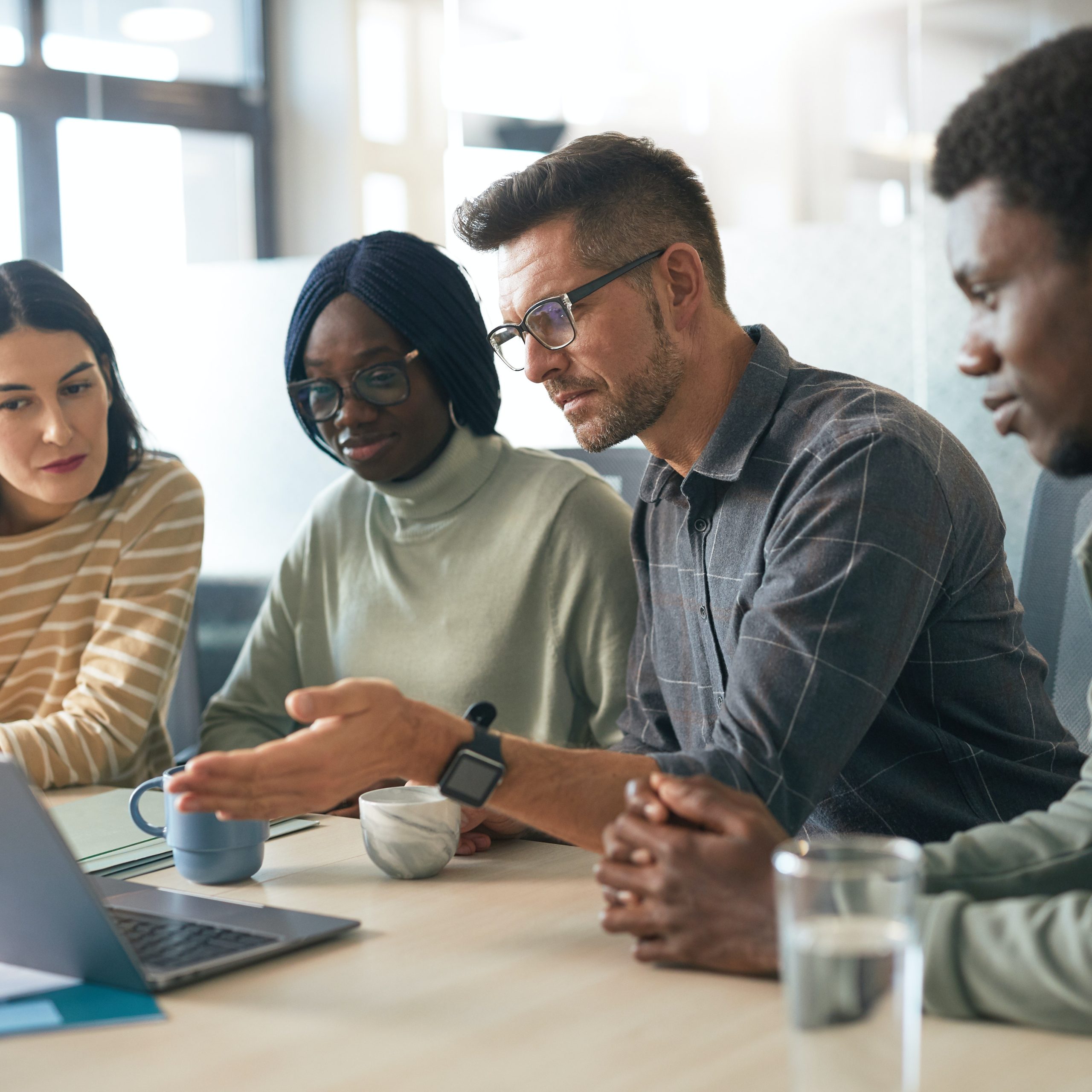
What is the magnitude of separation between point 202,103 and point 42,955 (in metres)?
3.59

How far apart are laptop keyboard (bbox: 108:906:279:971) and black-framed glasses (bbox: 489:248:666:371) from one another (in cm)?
81

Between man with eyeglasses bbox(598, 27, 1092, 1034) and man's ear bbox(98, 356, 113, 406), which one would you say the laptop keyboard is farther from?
man's ear bbox(98, 356, 113, 406)

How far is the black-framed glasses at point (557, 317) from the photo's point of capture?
1556 millimetres

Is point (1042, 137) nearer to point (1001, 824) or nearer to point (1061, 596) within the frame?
point (1001, 824)

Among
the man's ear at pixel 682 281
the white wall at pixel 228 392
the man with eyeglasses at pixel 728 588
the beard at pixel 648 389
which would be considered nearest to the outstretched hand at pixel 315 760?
the man with eyeglasses at pixel 728 588

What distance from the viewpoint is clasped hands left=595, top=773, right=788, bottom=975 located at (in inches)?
36.5

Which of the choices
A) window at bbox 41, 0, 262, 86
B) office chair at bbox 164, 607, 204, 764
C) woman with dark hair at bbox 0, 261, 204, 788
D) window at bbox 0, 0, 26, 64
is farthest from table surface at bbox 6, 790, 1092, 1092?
window at bbox 41, 0, 262, 86

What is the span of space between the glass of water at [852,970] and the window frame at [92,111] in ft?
11.0

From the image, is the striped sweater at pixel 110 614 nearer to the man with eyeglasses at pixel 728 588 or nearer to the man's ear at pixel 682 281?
the man with eyeglasses at pixel 728 588

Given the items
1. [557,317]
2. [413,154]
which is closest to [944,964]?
[557,317]

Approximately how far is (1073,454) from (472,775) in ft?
1.80

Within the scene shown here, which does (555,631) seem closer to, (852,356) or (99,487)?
(99,487)

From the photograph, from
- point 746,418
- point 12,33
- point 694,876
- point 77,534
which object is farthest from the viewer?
point 12,33

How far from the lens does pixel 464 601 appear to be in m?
1.92
